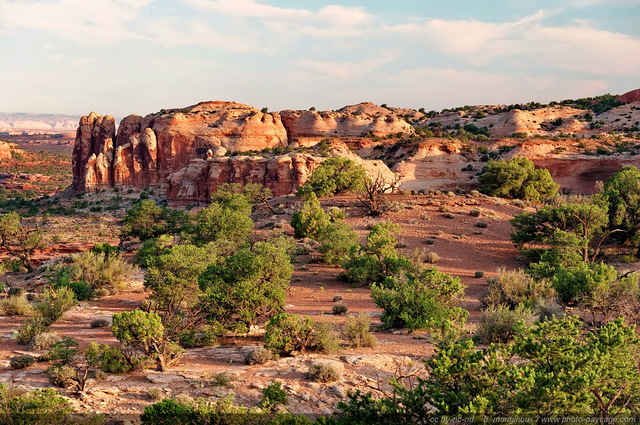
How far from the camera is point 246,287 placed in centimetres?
1415

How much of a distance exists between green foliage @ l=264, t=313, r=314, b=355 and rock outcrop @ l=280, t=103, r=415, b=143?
52726 mm

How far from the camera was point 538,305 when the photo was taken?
13.9m

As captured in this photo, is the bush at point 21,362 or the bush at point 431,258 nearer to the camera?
the bush at point 21,362

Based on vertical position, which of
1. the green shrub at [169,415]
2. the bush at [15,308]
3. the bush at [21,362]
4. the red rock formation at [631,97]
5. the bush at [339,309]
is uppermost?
the red rock formation at [631,97]

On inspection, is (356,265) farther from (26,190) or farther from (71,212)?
(26,190)

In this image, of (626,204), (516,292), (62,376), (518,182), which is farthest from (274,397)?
(518,182)

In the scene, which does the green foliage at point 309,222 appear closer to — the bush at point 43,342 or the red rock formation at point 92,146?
the bush at point 43,342

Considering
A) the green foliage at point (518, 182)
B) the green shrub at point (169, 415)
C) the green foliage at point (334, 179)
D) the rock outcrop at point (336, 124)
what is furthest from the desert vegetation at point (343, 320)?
the rock outcrop at point (336, 124)

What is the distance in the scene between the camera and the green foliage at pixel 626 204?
24453 mm

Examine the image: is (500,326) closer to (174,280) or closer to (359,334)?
(359,334)

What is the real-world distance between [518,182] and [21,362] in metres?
36.1

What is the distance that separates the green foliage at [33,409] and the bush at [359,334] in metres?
6.64

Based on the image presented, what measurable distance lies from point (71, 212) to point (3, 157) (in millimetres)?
69997

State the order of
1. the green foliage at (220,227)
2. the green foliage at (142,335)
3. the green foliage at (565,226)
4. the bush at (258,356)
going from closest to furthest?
the green foliage at (142,335) → the bush at (258,356) → the green foliage at (565,226) → the green foliage at (220,227)
